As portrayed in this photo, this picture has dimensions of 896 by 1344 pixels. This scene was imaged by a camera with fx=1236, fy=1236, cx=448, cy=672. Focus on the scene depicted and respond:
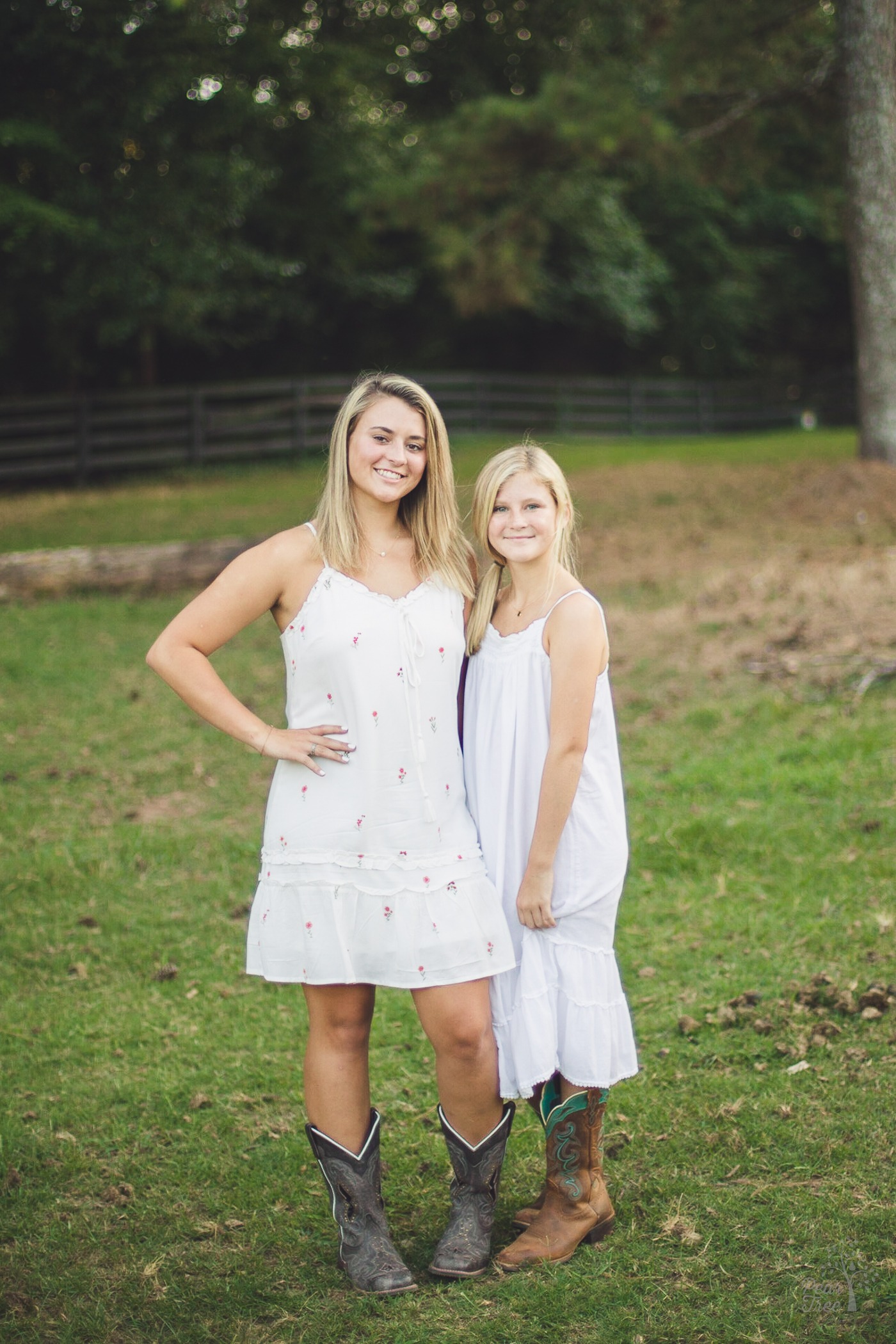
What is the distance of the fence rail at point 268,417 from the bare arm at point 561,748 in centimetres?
1462

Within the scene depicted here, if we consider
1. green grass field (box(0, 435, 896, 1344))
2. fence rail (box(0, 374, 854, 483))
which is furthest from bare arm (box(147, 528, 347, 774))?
fence rail (box(0, 374, 854, 483))

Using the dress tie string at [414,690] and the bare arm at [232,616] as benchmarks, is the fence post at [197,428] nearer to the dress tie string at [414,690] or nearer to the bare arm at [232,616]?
the bare arm at [232,616]

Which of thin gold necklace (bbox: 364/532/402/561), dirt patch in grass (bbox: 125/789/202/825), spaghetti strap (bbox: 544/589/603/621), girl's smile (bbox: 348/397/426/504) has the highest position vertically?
girl's smile (bbox: 348/397/426/504)

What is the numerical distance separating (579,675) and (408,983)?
75 centimetres

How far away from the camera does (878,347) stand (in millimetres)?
11859

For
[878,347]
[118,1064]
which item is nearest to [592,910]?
[118,1064]

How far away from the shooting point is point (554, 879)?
8.99 feet

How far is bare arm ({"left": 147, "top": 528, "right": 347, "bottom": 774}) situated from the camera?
2.74 meters

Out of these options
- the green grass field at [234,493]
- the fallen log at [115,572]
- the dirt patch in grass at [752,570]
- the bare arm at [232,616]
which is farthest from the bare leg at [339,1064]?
the green grass field at [234,493]

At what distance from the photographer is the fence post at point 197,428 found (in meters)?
19.5

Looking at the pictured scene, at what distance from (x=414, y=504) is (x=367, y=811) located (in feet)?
2.46

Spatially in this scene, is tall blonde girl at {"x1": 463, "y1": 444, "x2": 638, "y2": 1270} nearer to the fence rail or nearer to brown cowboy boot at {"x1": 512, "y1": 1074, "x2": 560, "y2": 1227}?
brown cowboy boot at {"x1": 512, "y1": 1074, "x2": 560, "y2": 1227}

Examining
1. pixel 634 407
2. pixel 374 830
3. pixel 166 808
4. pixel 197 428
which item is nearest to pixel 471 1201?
pixel 374 830

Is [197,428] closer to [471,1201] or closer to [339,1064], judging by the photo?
[339,1064]
